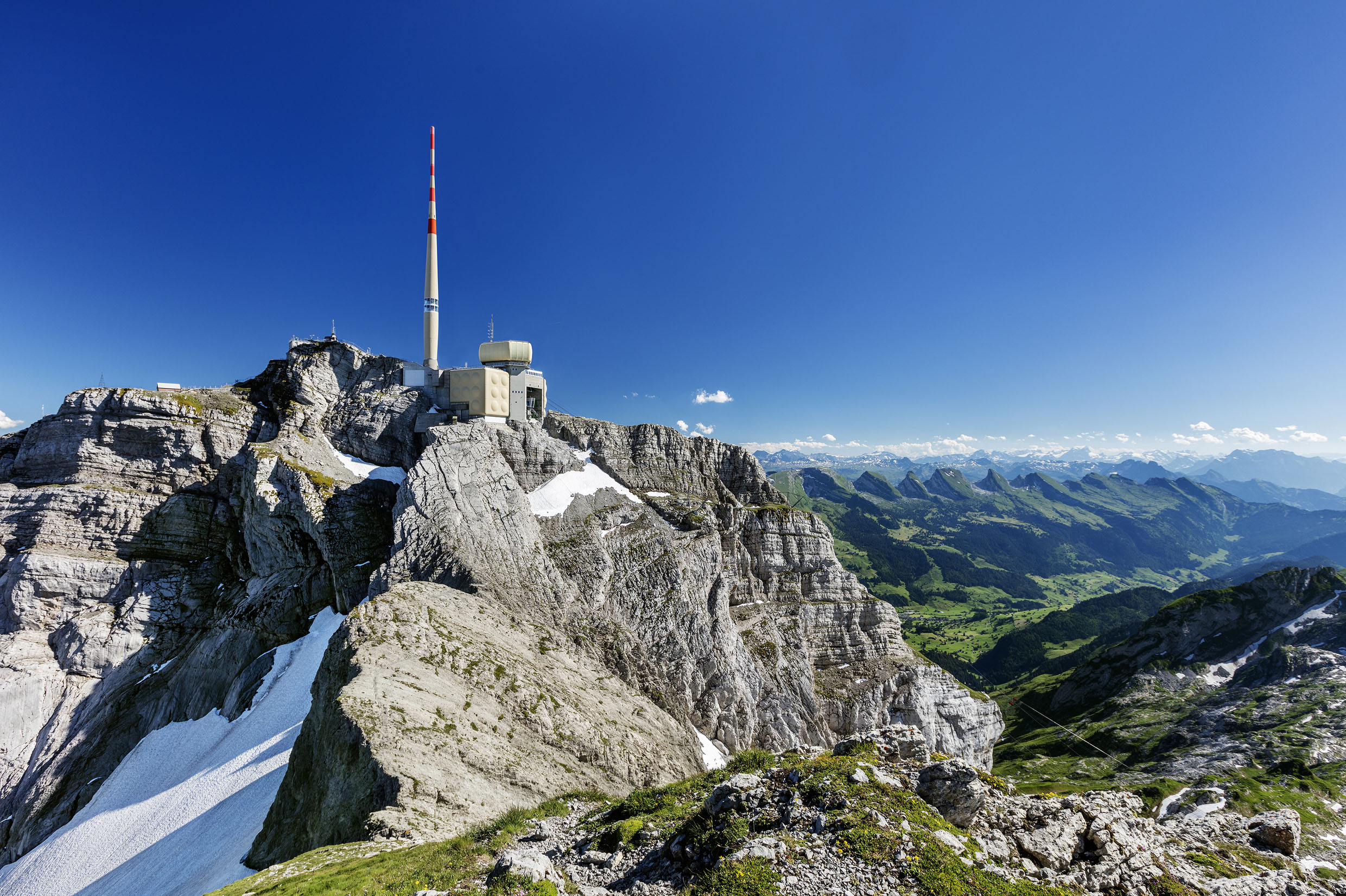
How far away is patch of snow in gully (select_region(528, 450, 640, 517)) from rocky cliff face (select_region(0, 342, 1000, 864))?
43 cm

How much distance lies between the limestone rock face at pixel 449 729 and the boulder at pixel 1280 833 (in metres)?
35.0

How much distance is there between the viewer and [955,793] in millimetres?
18938

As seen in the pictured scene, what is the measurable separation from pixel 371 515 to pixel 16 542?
34.5 m

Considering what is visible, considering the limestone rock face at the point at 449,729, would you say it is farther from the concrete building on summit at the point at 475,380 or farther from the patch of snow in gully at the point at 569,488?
the concrete building on summit at the point at 475,380

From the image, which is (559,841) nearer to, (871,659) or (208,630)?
(208,630)

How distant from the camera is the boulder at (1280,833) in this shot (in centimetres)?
2823

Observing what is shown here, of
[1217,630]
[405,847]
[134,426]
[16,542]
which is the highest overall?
[134,426]

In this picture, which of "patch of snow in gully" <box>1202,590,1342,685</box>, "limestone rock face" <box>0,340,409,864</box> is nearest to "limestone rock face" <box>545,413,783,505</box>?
"limestone rock face" <box>0,340,409,864</box>

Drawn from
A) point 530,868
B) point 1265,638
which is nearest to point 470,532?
point 530,868

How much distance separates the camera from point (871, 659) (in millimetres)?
65125

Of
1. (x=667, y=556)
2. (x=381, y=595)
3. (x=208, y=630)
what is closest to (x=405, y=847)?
(x=381, y=595)

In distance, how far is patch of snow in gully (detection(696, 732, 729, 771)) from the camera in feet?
153

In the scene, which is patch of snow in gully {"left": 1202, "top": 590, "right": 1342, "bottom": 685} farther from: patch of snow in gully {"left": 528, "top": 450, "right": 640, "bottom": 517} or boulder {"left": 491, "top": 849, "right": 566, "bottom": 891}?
boulder {"left": 491, "top": 849, "right": 566, "bottom": 891}

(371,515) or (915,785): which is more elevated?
(371,515)
